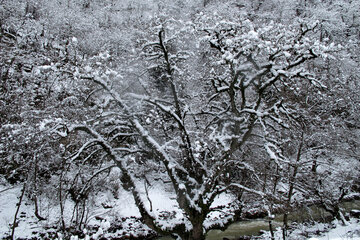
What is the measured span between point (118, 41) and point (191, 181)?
19628 millimetres

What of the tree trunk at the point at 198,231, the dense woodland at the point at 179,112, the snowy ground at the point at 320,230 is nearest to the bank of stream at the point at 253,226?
the snowy ground at the point at 320,230

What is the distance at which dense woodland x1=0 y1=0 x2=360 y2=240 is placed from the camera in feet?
22.5

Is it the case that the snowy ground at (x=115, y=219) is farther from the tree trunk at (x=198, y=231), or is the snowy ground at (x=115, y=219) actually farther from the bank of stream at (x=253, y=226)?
the tree trunk at (x=198, y=231)

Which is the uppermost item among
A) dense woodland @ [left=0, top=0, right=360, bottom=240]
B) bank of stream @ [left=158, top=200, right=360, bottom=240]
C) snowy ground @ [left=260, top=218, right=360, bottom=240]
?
dense woodland @ [left=0, top=0, right=360, bottom=240]

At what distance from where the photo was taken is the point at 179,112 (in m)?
8.24

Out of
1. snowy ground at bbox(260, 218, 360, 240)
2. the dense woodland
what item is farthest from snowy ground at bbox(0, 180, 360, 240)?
the dense woodland

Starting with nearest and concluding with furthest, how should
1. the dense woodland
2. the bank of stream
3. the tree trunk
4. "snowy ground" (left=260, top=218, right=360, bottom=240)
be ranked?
the dense woodland → the tree trunk → "snowy ground" (left=260, top=218, right=360, bottom=240) → the bank of stream

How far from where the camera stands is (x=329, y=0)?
29.0 metres

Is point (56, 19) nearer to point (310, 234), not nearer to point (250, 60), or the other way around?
point (250, 60)

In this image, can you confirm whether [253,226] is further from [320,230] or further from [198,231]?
[198,231]

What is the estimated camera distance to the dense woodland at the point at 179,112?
686 centimetres

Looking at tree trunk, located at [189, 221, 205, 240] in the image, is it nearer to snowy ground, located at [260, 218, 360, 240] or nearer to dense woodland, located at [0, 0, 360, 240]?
dense woodland, located at [0, 0, 360, 240]

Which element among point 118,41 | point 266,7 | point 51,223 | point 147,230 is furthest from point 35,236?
point 266,7

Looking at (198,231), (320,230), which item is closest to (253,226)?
(320,230)
